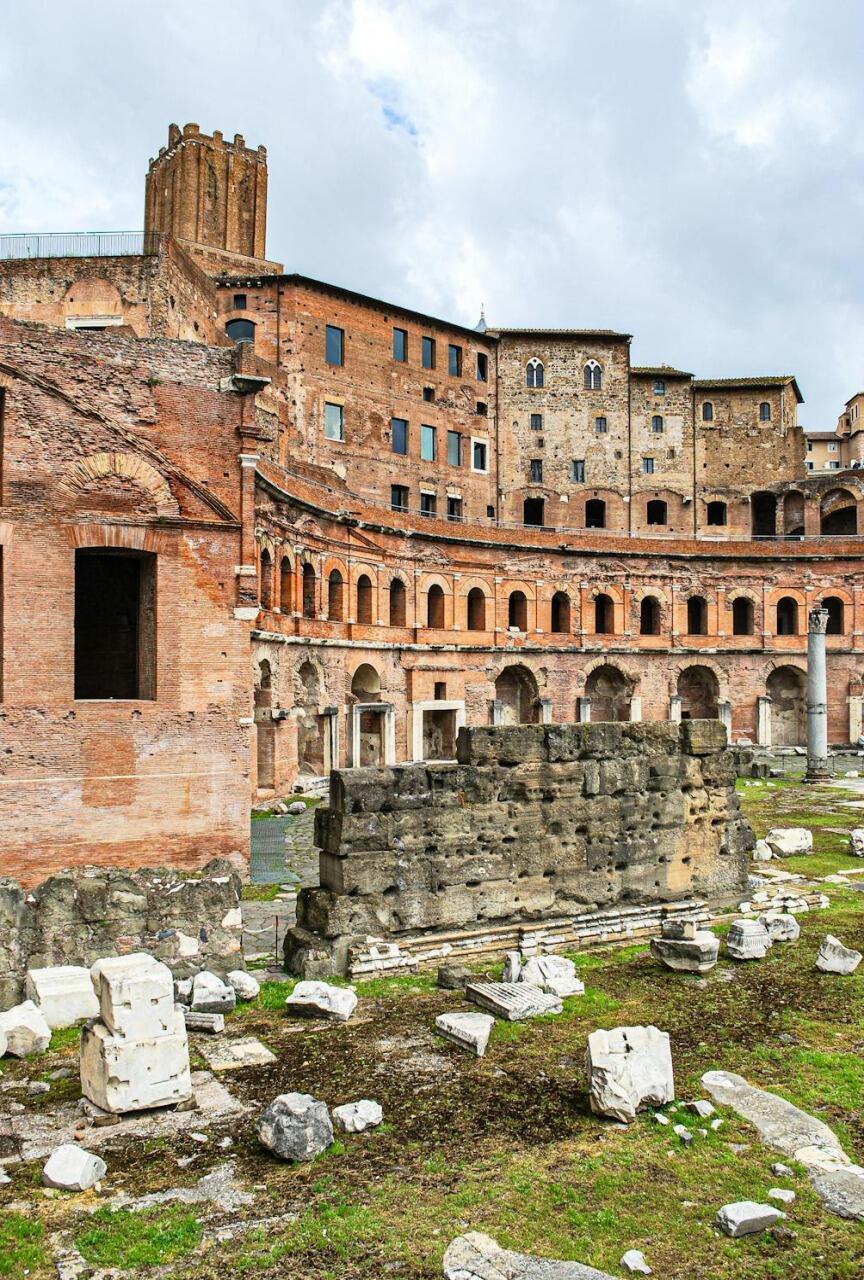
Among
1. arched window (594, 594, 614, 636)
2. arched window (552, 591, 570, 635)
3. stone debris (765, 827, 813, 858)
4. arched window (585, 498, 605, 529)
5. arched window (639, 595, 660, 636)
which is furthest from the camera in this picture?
arched window (585, 498, 605, 529)

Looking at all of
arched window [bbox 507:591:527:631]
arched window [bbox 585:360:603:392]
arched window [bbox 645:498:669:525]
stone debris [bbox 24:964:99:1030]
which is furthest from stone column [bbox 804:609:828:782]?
stone debris [bbox 24:964:99:1030]

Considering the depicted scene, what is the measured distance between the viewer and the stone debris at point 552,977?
9.67 meters

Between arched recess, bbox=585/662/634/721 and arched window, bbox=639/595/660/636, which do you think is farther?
arched window, bbox=639/595/660/636

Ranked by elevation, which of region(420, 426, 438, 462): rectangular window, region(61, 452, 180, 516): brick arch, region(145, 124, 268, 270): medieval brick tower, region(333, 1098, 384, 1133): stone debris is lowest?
region(333, 1098, 384, 1133): stone debris

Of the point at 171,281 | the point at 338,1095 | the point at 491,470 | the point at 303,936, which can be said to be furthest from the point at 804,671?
the point at 338,1095

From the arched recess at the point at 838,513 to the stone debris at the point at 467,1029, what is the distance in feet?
132

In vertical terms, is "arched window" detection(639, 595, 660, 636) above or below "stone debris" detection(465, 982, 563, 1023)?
above

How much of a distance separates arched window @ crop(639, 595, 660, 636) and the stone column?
7886mm

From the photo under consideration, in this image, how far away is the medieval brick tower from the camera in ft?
133

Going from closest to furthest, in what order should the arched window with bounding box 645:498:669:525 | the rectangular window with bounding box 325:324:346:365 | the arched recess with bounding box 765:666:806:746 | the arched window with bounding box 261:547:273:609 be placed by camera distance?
1. the arched window with bounding box 261:547:273:609
2. the rectangular window with bounding box 325:324:346:365
3. the arched recess with bounding box 765:666:806:746
4. the arched window with bounding box 645:498:669:525

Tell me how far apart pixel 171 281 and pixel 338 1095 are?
73.4 feet

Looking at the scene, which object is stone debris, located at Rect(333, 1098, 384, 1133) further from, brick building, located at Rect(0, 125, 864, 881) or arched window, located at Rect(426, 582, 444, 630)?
arched window, located at Rect(426, 582, 444, 630)

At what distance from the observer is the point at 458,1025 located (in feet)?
27.9

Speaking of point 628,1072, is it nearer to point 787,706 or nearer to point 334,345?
point 334,345
